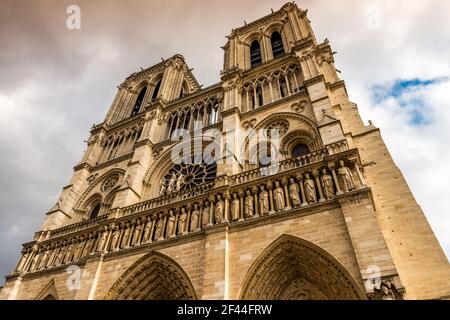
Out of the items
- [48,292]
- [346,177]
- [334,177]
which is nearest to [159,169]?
[48,292]

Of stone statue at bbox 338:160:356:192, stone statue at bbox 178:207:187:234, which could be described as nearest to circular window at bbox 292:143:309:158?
stone statue at bbox 338:160:356:192

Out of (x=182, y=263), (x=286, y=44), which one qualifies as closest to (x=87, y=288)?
(x=182, y=263)

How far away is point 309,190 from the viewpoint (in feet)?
29.8

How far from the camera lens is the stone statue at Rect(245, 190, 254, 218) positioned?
9.51 meters

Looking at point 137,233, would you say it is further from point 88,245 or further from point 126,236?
point 88,245

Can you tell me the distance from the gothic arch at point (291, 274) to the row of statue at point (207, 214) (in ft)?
4.09

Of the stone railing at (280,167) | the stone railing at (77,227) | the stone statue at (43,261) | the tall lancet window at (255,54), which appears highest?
the tall lancet window at (255,54)

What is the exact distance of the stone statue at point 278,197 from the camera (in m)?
9.20

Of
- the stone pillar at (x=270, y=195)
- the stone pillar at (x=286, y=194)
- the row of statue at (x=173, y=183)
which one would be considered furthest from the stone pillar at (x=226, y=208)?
the row of statue at (x=173, y=183)

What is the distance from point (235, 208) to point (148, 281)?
3.94 m

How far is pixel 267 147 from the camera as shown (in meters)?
12.6

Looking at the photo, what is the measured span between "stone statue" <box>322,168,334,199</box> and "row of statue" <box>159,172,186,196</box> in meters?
6.74

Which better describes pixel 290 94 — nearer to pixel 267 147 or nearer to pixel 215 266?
pixel 267 147

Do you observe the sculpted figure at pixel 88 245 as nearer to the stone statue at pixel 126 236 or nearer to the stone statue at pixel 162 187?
the stone statue at pixel 126 236
